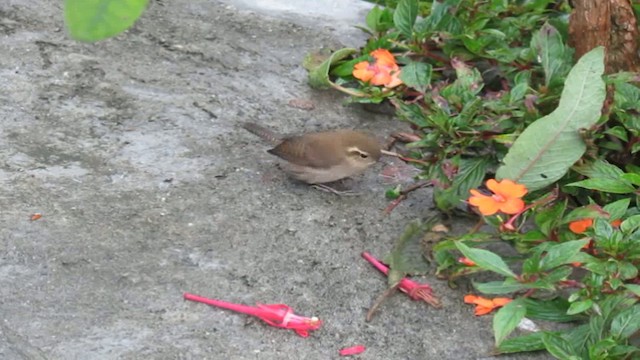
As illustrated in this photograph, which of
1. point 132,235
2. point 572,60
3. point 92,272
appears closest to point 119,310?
point 92,272

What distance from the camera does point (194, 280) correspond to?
3117 millimetres

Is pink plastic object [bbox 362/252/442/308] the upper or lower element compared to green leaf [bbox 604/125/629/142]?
lower

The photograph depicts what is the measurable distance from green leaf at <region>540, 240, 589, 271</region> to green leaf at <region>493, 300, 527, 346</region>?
5.5 inches

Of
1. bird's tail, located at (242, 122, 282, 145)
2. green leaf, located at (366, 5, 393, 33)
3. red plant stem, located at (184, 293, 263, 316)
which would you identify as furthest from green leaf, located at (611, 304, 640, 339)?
green leaf, located at (366, 5, 393, 33)

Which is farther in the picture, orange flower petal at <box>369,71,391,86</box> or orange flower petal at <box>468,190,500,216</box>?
orange flower petal at <box>369,71,391,86</box>

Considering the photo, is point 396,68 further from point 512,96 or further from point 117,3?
point 117,3

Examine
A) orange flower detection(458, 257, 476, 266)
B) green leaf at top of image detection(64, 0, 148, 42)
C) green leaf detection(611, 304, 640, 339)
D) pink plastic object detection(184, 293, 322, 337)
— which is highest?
green leaf at top of image detection(64, 0, 148, 42)

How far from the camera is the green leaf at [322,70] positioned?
4406 millimetres

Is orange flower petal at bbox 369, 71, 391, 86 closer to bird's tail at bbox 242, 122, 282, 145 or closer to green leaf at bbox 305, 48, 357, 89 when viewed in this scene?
green leaf at bbox 305, 48, 357, 89

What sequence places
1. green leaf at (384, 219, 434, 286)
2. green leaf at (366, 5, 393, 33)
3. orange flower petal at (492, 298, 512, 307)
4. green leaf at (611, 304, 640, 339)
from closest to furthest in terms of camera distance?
1. green leaf at (611, 304, 640, 339)
2. orange flower petal at (492, 298, 512, 307)
3. green leaf at (384, 219, 434, 286)
4. green leaf at (366, 5, 393, 33)

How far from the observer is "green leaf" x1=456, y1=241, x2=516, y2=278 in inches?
112

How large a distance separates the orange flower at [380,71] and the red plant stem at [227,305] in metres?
1.54

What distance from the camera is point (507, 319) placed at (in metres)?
2.81

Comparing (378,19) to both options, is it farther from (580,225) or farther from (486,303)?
(486,303)
